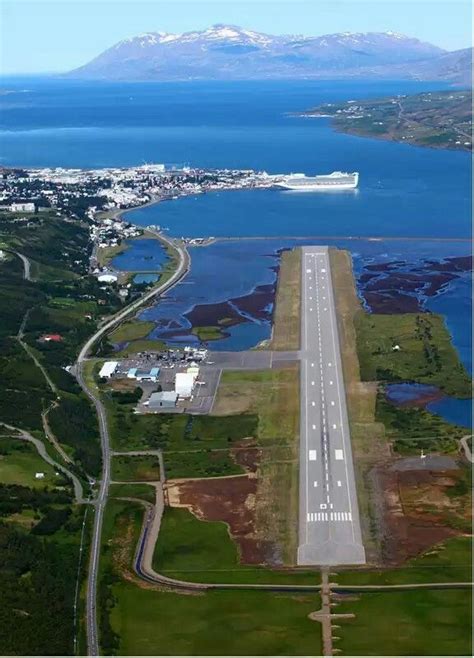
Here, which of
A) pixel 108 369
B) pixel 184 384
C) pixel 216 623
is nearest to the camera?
pixel 216 623

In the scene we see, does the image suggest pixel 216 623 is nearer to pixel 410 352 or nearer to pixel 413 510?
pixel 413 510

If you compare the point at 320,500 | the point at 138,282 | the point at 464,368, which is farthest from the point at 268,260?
the point at 320,500

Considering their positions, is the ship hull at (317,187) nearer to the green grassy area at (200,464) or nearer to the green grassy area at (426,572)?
the green grassy area at (200,464)

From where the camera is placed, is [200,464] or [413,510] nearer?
[413,510]

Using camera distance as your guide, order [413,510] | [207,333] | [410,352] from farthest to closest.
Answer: [207,333] < [410,352] < [413,510]

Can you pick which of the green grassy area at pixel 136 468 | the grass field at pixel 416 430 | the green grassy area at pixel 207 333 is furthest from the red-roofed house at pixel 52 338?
the grass field at pixel 416 430

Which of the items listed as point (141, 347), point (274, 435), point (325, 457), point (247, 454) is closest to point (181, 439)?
point (247, 454)
